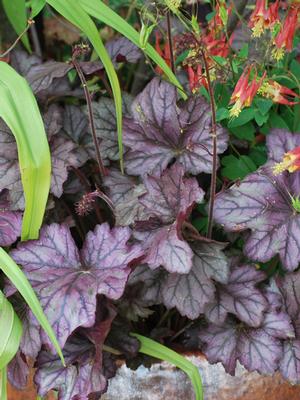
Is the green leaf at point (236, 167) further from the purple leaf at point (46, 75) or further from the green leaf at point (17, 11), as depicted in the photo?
the green leaf at point (17, 11)

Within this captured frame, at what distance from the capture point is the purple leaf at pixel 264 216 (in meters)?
0.86

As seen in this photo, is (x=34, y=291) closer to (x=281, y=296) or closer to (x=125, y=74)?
(x=281, y=296)

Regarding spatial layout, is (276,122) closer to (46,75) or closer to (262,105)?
(262,105)

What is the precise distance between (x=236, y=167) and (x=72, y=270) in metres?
0.32

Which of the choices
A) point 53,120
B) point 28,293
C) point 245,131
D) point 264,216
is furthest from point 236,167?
point 28,293

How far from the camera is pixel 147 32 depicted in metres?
0.80

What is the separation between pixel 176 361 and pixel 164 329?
0.09m

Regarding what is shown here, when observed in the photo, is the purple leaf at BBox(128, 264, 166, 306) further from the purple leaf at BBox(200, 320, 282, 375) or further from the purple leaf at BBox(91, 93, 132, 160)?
the purple leaf at BBox(91, 93, 132, 160)

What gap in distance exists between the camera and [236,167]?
1.04 meters

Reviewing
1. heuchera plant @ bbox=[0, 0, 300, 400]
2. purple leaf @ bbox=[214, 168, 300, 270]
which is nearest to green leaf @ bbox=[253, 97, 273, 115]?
heuchera plant @ bbox=[0, 0, 300, 400]

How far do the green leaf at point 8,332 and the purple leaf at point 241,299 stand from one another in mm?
234

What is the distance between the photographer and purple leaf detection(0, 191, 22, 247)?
890mm

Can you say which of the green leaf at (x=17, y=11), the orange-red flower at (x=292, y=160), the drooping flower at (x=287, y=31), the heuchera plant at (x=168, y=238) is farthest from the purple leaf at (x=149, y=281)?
the green leaf at (x=17, y=11)

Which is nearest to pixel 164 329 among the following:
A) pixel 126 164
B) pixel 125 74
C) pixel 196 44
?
pixel 126 164
